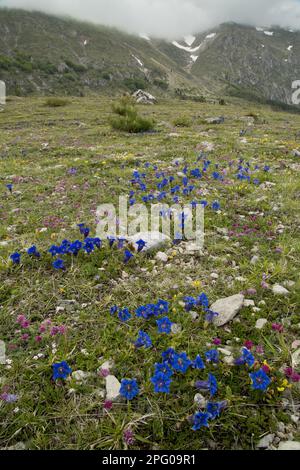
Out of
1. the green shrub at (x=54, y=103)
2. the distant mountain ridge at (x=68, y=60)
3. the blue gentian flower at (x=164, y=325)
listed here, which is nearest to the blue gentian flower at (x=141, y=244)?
the blue gentian flower at (x=164, y=325)

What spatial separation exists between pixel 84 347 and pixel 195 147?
10.4 m

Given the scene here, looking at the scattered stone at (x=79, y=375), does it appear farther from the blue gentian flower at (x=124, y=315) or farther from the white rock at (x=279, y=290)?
the white rock at (x=279, y=290)

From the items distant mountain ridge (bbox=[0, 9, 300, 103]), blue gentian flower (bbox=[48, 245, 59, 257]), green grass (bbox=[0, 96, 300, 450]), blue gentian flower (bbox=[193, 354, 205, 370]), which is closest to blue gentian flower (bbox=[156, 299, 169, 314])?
green grass (bbox=[0, 96, 300, 450])

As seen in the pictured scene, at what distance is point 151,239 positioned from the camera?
5285 millimetres

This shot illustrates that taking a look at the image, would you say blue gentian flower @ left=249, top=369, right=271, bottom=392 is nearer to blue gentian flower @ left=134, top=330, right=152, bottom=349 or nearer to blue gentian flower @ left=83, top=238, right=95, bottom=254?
blue gentian flower @ left=134, top=330, right=152, bottom=349

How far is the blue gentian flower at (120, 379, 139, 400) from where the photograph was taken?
2768mm

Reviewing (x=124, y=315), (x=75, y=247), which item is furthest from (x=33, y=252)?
(x=124, y=315)

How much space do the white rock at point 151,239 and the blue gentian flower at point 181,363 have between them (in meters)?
2.28

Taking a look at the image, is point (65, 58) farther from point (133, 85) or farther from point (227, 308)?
point (227, 308)

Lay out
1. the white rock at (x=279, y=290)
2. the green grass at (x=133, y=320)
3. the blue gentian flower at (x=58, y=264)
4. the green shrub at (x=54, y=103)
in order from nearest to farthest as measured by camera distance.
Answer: the green grass at (x=133, y=320) → the white rock at (x=279, y=290) → the blue gentian flower at (x=58, y=264) → the green shrub at (x=54, y=103)

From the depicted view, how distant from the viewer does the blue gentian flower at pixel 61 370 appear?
2.97m

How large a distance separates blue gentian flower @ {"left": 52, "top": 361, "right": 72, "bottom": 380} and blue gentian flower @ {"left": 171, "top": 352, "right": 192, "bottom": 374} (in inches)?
38.6
